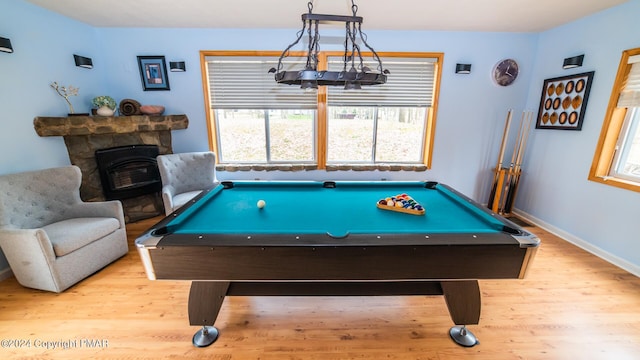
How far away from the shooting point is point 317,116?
3.62 metres

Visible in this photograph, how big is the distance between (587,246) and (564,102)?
173 centimetres

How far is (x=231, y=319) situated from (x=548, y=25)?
479cm

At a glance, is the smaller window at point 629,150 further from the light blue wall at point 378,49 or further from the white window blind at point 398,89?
the white window blind at point 398,89

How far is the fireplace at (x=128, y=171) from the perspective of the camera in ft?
10.1

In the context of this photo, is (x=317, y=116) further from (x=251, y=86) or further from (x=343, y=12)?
(x=343, y=12)

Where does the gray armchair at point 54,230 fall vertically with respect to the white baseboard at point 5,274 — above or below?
above

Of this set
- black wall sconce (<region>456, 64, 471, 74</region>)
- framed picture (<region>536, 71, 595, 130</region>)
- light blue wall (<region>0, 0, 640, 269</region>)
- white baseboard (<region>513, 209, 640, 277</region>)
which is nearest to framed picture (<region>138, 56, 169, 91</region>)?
light blue wall (<region>0, 0, 640, 269</region>)

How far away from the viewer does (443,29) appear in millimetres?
3258

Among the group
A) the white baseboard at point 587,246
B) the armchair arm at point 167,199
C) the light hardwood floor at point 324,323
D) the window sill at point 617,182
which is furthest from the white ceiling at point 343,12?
the light hardwood floor at point 324,323

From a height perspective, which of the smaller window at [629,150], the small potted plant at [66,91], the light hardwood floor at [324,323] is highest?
the small potted plant at [66,91]

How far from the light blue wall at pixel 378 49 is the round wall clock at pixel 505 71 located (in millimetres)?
84

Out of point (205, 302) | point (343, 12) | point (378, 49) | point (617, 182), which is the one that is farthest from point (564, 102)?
point (205, 302)

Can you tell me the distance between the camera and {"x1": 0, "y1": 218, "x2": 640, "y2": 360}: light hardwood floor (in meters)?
1.59

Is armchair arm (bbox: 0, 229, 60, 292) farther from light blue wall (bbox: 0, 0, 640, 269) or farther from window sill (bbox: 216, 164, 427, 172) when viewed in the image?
window sill (bbox: 216, 164, 427, 172)
